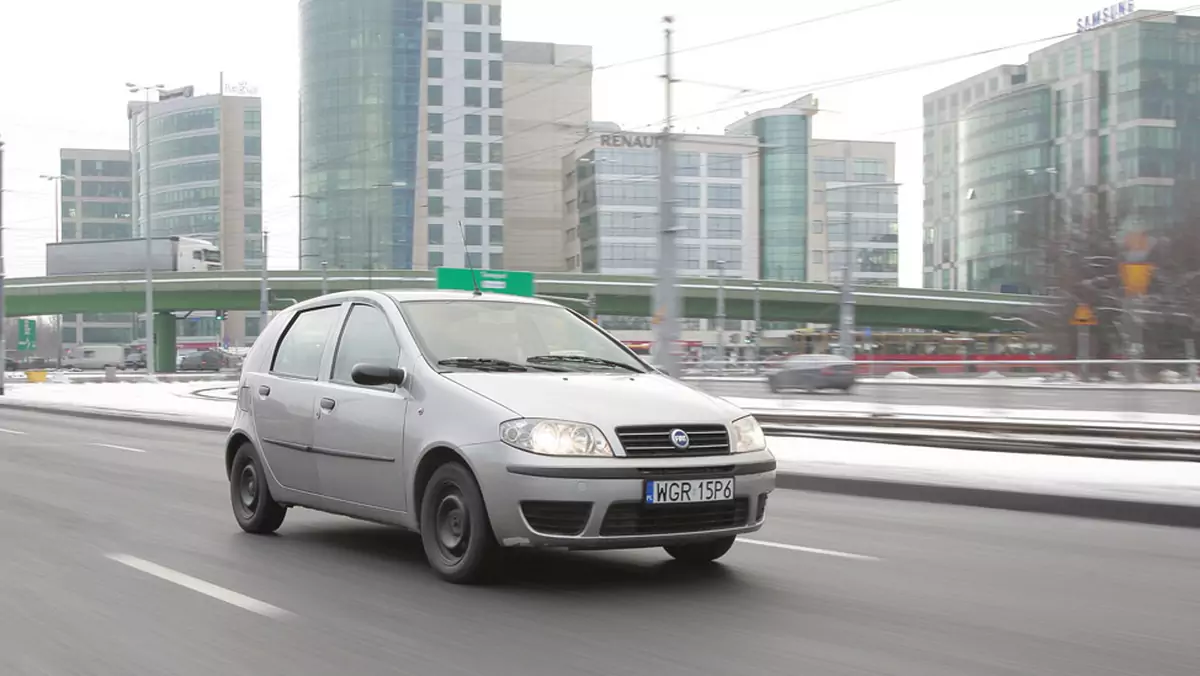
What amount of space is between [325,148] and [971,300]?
198 feet

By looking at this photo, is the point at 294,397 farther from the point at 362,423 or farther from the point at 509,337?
the point at 509,337

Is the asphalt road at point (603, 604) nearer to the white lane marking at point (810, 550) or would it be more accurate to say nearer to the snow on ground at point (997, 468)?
the white lane marking at point (810, 550)

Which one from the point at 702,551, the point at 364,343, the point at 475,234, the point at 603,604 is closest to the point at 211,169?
the point at 475,234

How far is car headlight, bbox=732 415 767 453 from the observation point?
634 cm

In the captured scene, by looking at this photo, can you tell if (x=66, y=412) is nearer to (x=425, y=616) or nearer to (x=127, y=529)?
(x=127, y=529)

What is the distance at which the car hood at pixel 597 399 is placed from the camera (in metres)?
6.05

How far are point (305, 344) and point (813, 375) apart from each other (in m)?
17.4

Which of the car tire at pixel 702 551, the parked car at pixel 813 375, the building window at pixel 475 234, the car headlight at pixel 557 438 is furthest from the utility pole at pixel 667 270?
the building window at pixel 475 234

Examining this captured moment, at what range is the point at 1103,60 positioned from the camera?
99562 millimetres

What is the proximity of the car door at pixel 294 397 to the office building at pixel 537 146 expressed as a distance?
114 m

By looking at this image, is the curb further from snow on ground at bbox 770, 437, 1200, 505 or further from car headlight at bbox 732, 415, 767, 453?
car headlight at bbox 732, 415, 767, 453

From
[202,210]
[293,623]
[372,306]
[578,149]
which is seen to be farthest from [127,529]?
[202,210]

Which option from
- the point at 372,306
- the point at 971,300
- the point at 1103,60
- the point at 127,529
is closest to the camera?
the point at 372,306

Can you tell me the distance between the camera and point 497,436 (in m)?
6.00
